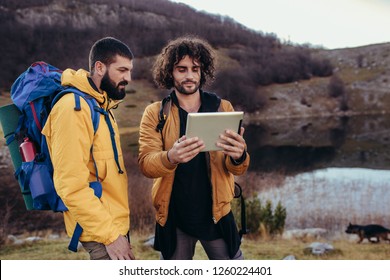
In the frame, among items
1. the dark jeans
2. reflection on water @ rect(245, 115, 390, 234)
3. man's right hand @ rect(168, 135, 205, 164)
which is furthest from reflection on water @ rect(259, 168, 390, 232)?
man's right hand @ rect(168, 135, 205, 164)

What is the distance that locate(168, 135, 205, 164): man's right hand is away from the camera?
1992 mm

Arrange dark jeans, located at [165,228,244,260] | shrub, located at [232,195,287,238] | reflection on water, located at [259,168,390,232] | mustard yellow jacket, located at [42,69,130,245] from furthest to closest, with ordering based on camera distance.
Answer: reflection on water, located at [259,168,390,232] → shrub, located at [232,195,287,238] → dark jeans, located at [165,228,244,260] → mustard yellow jacket, located at [42,69,130,245]

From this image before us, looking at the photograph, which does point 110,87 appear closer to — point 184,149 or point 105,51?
point 105,51

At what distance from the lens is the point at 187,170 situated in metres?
2.22

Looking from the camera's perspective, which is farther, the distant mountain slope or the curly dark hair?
the distant mountain slope

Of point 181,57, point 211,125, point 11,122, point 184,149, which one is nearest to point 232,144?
point 211,125

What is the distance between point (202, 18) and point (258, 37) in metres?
0.64

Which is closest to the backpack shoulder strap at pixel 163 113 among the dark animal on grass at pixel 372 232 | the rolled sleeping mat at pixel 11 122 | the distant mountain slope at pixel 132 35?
the rolled sleeping mat at pixel 11 122

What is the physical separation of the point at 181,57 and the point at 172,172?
59 centimetres

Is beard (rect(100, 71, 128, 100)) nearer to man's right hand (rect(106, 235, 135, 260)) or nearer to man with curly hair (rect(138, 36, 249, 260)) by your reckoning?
man with curly hair (rect(138, 36, 249, 260))

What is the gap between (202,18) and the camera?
428cm

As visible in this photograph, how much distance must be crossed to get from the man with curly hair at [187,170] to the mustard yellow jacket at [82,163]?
24cm

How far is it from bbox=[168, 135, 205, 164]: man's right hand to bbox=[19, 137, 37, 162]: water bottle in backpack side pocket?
0.62 metres
